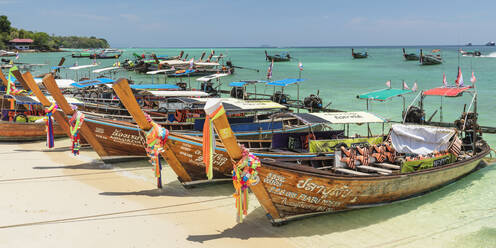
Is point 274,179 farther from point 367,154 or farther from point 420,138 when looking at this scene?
point 420,138

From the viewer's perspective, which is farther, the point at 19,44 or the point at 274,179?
the point at 19,44

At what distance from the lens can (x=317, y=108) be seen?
20.0 metres

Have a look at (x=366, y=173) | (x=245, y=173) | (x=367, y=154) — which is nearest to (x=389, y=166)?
(x=367, y=154)

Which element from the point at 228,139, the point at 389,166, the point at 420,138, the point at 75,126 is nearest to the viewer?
the point at 228,139

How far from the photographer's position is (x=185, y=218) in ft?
25.6

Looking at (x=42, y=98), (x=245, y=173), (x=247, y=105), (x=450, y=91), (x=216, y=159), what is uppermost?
(x=450, y=91)

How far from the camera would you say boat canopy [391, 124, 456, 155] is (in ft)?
33.4

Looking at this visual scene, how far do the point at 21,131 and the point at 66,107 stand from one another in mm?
5461

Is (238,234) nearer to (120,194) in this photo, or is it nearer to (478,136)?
(120,194)

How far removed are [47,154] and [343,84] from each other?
32.1m

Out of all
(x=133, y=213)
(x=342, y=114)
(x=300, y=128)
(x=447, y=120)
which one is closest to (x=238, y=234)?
(x=133, y=213)

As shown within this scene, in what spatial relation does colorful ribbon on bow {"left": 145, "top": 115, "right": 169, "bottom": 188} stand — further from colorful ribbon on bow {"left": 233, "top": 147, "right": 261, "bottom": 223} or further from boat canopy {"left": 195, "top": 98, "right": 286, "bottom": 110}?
boat canopy {"left": 195, "top": 98, "right": 286, "bottom": 110}

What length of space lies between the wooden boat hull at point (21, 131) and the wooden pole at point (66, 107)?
4707 millimetres

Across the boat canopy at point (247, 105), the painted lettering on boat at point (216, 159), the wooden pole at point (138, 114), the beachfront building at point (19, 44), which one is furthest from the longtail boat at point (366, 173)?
the beachfront building at point (19, 44)
